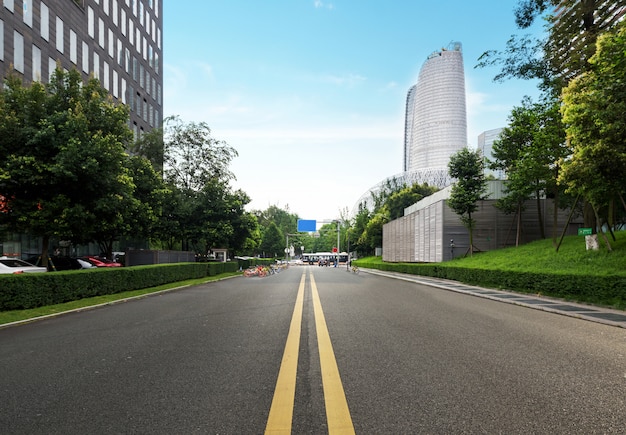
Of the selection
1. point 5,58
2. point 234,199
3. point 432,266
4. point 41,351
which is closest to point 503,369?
point 41,351

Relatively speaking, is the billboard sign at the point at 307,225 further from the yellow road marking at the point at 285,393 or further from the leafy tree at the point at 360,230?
the yellow road marking at the point at 285,393

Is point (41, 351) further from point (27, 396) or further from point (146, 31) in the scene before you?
point (146, 31)

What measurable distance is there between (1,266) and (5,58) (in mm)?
16154

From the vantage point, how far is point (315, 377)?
4.75m

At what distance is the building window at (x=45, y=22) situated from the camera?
104 feet

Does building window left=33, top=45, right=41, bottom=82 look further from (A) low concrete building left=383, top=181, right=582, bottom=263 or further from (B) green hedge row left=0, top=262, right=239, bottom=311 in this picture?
(A) low concrete building left=383, top=181, right=582, bottom=263

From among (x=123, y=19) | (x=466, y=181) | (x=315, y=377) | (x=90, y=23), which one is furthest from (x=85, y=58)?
(x=315, y=377)

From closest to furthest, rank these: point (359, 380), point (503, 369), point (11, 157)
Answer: point (359, 380) → point (503, 369) → point (11, 157)

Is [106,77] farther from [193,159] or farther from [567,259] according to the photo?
[567,259]

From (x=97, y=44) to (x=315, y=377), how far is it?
4383 cm

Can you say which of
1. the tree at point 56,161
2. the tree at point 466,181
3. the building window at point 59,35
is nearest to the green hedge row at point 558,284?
the tree at point 466,181

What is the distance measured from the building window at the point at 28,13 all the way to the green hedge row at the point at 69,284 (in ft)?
67.1

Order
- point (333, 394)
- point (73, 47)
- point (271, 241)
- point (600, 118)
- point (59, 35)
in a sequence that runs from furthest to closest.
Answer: point (271, 241)
point (73, 47)
point (59, 35)
point (600, 118)
point (333, 394)

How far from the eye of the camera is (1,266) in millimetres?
18156
